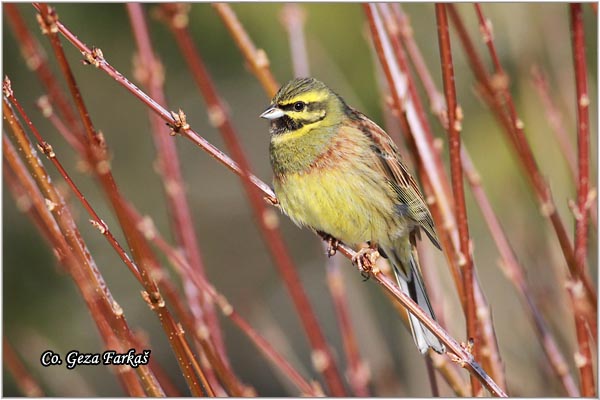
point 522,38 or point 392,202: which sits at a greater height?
point 522,38

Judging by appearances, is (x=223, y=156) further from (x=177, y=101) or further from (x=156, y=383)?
(x=177, y=101)

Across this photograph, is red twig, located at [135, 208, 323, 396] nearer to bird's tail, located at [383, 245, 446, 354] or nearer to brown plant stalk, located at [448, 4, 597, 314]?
bird's tail, located at [383, 245, 446, 354]

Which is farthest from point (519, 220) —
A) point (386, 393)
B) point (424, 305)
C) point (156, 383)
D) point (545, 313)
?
point (156, 383)

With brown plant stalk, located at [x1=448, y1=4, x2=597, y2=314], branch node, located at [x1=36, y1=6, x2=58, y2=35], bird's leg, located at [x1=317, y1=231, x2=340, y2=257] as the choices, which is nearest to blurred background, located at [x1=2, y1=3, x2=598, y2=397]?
bird's leg, located at [x1=317, y1=231, x2=340, y2=257]

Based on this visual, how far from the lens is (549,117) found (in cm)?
228

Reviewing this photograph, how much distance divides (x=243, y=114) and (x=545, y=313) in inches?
164

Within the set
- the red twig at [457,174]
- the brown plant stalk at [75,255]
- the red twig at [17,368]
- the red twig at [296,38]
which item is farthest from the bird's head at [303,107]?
the red twig at [17,368]

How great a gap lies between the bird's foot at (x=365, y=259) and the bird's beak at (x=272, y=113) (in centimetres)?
48

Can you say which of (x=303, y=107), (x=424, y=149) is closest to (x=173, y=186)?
(x=303, y=107)

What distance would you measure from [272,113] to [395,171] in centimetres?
56

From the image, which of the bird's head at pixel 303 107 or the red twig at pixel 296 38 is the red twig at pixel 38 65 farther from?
the red twig at pixel 296 38

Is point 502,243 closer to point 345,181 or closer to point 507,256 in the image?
point 507,256

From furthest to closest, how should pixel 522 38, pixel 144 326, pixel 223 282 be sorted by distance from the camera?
pixel 223 282, pixel 144 326, pixel 522 38

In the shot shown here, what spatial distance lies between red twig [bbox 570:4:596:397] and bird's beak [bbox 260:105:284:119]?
34.0 inches
